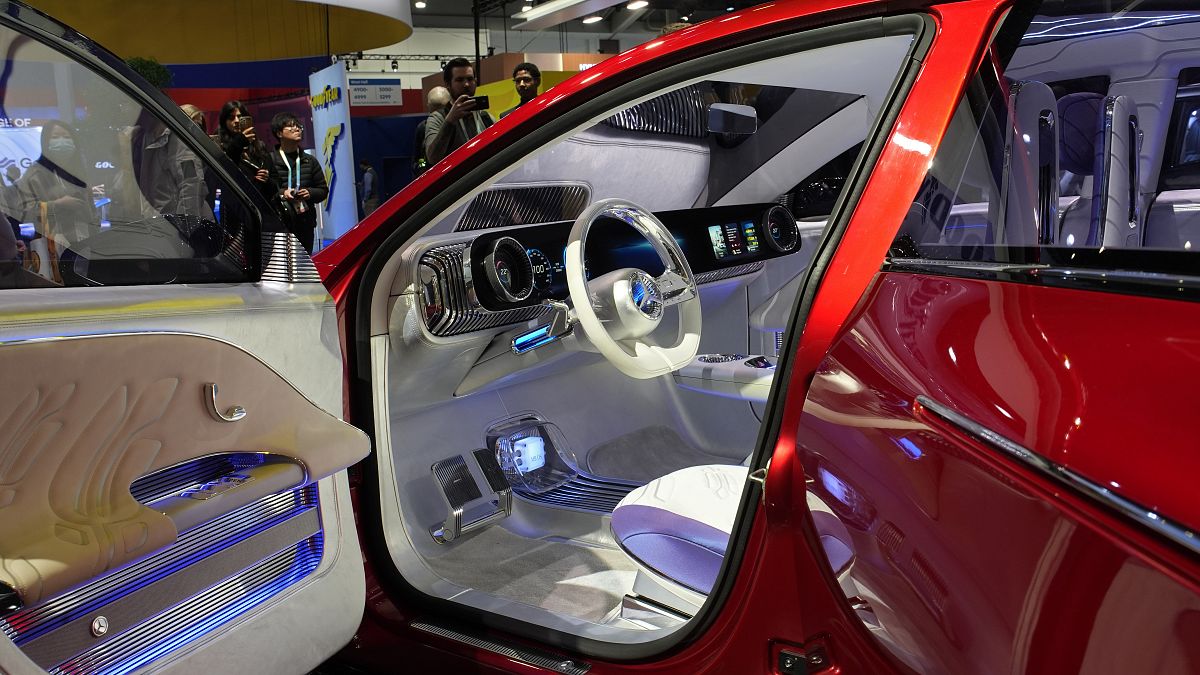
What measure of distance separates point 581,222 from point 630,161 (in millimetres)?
852

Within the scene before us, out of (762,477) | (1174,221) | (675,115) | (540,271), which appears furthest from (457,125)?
(1174,221)

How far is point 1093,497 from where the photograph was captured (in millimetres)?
724

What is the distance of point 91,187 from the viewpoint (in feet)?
4.10

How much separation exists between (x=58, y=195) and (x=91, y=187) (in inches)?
1.8

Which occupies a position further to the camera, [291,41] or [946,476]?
[291,41]

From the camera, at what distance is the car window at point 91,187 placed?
3.81 ft

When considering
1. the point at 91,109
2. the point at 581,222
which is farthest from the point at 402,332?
the point at 91,109

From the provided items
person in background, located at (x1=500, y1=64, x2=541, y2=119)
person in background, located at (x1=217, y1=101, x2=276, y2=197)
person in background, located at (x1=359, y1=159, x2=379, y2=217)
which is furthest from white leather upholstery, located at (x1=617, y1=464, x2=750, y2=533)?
person in background, located at (x1=359, y1=159, x2=379, y2=217)

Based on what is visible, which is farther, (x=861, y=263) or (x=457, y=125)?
(x=457, y=125)

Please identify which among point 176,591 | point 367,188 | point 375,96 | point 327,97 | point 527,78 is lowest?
point 176,591

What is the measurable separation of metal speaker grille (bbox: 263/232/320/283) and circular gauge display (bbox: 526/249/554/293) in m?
0.72

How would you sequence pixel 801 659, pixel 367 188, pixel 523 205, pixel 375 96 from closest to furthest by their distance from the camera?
pixel 801 659 → pixel 523 205 → pixel 367 188 → pixel 375 96

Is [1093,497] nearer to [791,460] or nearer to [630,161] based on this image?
[791,460]

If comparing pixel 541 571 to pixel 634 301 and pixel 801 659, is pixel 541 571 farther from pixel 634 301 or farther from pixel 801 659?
pixel 801 659
